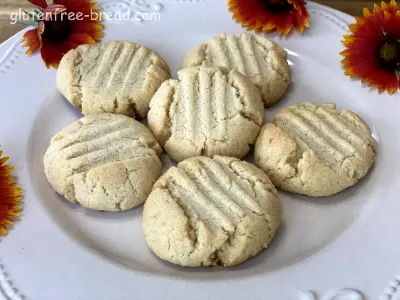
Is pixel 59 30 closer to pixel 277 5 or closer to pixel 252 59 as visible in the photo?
pixel 252 59

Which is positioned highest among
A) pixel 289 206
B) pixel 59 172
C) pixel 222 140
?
pixel 222 140

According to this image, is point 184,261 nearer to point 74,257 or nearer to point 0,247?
point 74,257

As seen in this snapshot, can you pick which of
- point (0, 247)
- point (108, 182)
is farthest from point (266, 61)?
point (0, 247)

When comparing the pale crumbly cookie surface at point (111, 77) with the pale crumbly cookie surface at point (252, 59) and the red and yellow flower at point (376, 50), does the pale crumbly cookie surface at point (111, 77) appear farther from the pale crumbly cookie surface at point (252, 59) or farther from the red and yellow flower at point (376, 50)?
the red and yellow flower at point (376, 50)

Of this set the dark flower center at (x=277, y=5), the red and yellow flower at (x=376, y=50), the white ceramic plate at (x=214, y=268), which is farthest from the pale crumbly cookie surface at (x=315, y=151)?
the dark flower center at (x=277, y=5)

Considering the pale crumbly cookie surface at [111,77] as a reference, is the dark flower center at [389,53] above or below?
above

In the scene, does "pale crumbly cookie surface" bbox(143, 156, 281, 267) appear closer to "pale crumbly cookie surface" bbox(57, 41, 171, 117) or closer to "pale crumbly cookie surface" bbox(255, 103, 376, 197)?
"pale crumbly cookie surface" bbox(255, 103, 376, 197)
